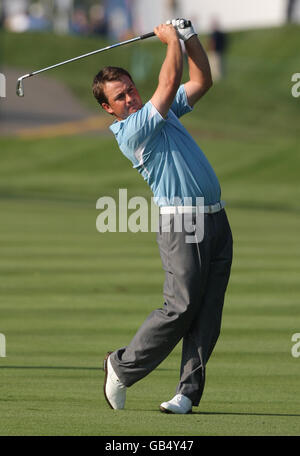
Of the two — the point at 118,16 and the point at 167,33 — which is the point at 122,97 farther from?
the point at 118,16

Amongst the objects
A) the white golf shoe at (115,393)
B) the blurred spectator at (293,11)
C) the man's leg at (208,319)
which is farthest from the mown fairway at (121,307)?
the blurred spectator at (293,11)

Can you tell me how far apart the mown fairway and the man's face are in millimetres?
1824

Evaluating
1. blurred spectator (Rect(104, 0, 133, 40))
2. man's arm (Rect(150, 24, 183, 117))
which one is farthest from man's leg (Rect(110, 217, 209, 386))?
blurred spectator (Rect(104, 0, 133, 40))

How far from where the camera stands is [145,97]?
44.7 m

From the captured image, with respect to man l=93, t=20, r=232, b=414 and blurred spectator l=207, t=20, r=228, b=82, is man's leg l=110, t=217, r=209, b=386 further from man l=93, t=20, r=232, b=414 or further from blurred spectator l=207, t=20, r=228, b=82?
blurred spectator l=207, t=20, r=228, b=82

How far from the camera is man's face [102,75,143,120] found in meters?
7.74

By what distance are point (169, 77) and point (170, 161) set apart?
1.70ft

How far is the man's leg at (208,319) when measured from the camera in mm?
7844

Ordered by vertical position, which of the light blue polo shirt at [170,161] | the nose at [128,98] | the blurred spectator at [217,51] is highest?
the blurred spectator at [217,51]

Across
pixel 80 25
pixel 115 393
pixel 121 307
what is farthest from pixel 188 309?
pixel 80 25

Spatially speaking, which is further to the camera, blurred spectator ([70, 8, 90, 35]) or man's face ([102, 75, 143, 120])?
blurred spectator ([70, 8, 90, 35])

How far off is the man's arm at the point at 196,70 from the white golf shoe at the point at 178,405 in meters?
1.86

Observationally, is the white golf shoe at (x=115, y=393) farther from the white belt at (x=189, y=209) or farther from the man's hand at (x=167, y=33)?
the man's hand at (x=167, y=33)

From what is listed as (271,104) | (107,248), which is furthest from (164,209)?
(271,104)
